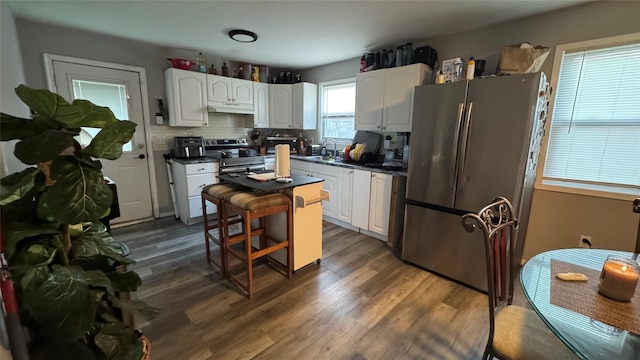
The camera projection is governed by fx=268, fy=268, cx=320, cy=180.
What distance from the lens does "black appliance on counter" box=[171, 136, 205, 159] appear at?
11.7 ft

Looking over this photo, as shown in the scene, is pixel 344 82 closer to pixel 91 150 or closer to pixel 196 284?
pixel 196 284

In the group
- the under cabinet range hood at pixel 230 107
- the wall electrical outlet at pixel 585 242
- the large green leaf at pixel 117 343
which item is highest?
the under cabinet range hood at pixel 230 107

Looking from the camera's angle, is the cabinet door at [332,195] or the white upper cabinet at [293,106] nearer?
the cabinet door at [332,195]

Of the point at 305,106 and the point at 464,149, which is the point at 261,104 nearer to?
the point at 305,106

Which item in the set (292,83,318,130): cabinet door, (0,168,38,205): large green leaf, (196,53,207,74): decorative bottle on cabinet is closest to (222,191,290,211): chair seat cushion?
(0,168,38,205): large green leaf

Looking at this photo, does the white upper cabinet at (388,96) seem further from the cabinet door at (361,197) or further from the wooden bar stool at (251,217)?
the wooden bar stool at (251,217)

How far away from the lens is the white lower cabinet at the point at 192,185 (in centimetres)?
346

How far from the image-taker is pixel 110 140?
2.68ft

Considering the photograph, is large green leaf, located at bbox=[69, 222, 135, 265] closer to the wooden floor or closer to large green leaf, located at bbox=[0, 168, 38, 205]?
large green leaf, located at bbox=[0, 168, 38, 205]

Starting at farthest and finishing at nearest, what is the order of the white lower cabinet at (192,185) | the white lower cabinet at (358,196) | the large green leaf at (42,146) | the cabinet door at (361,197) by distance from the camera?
the white lower cabinet at (192,185), the cabinet door at (361,197), the white lower cabinet at (358,196), the large green leaf at (42,146)

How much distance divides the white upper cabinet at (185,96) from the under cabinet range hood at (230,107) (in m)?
0.10

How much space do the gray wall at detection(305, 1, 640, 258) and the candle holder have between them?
163cm

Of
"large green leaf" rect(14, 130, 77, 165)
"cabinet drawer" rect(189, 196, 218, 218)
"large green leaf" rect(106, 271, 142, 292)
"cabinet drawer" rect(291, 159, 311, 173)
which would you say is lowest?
"cabinet drawer" rect(189, 196, 218, 218)

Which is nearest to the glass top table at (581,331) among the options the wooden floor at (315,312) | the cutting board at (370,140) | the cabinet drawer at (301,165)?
the wooden floor at (315,312)
